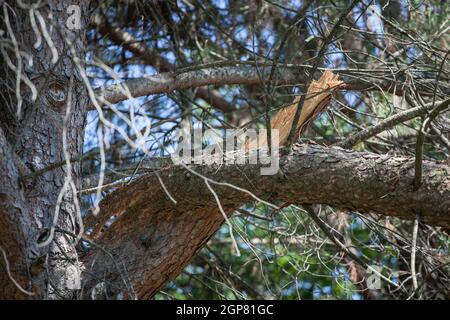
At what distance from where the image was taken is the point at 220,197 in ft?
9.78

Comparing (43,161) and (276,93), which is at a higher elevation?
(276,93)

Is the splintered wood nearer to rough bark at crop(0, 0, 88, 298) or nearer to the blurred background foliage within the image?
rough bark at crop(0, 0, 88, 298)

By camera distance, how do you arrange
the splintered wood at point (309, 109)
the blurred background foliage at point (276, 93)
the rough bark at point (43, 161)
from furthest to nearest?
the blurred background foliage at point (276, 93) < the splintered wood at point (309, 109) < the rough bark at point (43, 161)

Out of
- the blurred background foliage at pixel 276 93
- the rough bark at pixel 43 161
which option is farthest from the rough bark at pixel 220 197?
the blurred background foliage at pixel 276 93

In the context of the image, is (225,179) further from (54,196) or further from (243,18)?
(243,18)

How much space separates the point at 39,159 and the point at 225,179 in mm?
766

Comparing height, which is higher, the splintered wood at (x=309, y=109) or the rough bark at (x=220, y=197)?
the splintered wood at (x=309, y=109)

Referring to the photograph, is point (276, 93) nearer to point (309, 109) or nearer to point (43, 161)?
point (309, 109)

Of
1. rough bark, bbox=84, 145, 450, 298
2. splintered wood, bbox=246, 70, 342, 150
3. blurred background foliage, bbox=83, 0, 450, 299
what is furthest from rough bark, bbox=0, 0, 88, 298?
blurred background foliage, bbox=83, 0, 450, 299

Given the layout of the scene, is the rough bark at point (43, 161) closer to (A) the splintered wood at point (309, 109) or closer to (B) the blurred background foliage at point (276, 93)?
(A) the splintered wood at point (309, 109)

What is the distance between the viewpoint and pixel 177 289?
605 cm

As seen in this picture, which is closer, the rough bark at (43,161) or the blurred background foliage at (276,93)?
the rough bark at (43,161)

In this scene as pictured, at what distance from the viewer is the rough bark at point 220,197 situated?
272 cm

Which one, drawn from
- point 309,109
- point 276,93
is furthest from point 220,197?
point 276,93
